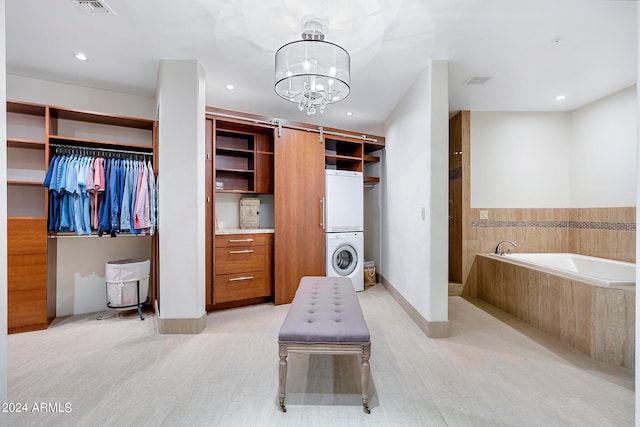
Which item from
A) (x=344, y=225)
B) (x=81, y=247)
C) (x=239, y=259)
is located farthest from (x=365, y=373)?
(x=81, y=247)

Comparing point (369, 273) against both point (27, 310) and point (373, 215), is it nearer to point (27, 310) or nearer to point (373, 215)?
point (373, 215)

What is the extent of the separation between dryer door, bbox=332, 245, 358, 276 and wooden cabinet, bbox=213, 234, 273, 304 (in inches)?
37.1

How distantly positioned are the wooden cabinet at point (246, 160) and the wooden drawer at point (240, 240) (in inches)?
24.7

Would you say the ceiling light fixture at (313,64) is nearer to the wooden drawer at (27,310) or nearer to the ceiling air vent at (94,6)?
the ceiling air vent at (94,6)

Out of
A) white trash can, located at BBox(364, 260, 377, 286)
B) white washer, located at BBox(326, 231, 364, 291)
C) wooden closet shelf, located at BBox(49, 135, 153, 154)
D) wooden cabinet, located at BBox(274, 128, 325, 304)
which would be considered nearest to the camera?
wooden closet shelf, located at BBox(49, 135, 153, 154)

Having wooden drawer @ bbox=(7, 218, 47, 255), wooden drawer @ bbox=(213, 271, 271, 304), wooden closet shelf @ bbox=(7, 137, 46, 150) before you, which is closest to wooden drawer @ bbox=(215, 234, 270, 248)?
wooden drawer @ bbox=(213, 271, 271, 304)

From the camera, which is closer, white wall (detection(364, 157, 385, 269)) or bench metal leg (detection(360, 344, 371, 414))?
bench metal leg (detection(360, 344, 371, 414))

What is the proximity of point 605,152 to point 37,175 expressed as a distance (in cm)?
654

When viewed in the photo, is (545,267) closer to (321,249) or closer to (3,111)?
(321,249)

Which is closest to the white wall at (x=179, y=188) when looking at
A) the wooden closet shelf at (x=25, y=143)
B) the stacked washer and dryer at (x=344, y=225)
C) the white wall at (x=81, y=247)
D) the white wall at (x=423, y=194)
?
the white wall at (x=81, y=247)

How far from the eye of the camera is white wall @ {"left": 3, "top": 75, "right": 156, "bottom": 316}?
3.10m

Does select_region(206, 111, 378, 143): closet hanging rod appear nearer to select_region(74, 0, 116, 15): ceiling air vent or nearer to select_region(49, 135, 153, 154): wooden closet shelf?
select_region(49, 135, 153, 154): wooden closet shelf

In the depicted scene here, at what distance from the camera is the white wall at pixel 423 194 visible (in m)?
2.70

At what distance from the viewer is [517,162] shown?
407 centimetres
